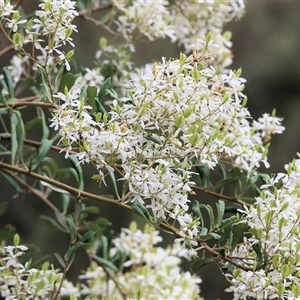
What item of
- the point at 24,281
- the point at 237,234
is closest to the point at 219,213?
the point at 237,234

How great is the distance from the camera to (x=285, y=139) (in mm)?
3242

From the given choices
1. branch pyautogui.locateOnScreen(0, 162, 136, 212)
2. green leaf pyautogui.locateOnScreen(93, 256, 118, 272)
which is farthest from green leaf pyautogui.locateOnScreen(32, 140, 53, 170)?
green leaf pyautogui.locateOnScreen(93, 256, 118, 272)

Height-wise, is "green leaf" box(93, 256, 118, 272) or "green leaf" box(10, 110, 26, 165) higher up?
"green leaf" box(10, 110, 26, 165)

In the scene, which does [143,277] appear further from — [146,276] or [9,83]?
[9,83]

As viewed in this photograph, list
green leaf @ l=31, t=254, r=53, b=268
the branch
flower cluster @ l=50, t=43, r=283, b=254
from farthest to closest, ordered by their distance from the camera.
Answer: green leaf @ l=31, t=254, r=53, b=268
the branch
flower cluster @ l=50, t=43, r=283, b=254

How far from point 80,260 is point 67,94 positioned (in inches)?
97.5

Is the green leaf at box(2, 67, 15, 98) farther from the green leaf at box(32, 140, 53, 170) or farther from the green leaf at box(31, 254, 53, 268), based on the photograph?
the green leaf at box(31, 254, 53, 268)

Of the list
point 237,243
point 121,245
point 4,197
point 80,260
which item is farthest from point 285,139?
point 237,243

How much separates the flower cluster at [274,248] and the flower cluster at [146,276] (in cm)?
37

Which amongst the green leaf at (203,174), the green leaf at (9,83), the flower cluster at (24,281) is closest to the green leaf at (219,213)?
the green leaf at (203,174)

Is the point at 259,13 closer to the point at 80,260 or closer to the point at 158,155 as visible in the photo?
the point at 80,260

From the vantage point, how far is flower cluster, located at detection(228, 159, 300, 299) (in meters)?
0.69

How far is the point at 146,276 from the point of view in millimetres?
1119

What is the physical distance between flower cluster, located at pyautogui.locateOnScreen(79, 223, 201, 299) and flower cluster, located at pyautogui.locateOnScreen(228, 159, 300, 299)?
0.37 metres
